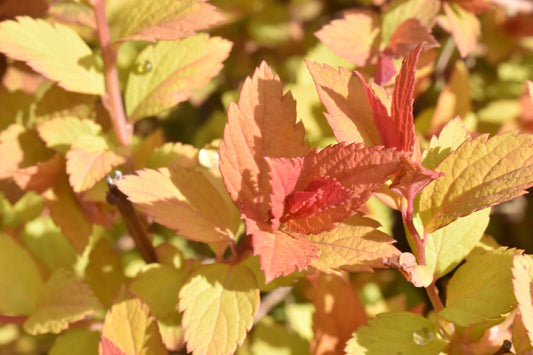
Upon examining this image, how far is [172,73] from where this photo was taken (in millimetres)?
971

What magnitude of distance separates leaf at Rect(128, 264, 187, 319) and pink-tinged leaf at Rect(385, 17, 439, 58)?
0.55 metres

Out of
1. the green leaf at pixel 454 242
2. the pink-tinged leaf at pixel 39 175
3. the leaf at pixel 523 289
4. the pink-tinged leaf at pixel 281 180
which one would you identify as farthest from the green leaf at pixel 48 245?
the leaf at pixel 523 289

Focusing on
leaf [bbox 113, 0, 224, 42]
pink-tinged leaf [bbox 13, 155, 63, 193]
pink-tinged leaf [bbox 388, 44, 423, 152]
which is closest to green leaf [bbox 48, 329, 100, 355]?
pink-tinged leaf [bbox 13, 155, 63, 193]

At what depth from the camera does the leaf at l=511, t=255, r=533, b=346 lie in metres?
0.66

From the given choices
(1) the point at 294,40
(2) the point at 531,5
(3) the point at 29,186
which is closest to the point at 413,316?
(3) the point at 29,186

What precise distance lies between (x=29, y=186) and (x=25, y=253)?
17 cm

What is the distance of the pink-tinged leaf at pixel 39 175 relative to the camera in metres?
0.95

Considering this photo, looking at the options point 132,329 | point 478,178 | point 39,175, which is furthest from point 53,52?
point 478,178

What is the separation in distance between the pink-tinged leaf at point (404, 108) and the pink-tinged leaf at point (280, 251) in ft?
0.56

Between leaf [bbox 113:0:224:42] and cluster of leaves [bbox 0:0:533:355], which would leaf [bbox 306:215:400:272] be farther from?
leaf [bbox 113:0:224:42]

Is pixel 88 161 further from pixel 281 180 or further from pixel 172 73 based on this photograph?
pixel 281 180

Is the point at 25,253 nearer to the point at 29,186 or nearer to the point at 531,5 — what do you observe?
the point at 29,186

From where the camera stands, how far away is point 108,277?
3.61 ft

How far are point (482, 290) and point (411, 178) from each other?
204 mm
